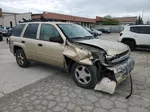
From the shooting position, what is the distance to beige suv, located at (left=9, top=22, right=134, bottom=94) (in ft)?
11.4

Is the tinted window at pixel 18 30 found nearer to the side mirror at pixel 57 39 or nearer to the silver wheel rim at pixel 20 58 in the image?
the silver wheel rim at pixel 20 58

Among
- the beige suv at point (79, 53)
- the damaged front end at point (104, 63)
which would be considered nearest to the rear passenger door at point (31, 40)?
the beige suv at point (79, 53)

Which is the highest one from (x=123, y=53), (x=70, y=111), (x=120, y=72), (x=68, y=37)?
(x=68, y=37)

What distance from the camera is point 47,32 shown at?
473 centimetres

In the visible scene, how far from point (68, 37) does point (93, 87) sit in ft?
5.08

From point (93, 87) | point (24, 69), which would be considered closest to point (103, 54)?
point (93, 87)

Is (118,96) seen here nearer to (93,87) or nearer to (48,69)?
(93,87)

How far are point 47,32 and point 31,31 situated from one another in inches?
35.1

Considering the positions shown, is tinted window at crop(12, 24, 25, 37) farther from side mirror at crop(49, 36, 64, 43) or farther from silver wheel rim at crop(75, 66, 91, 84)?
silver wheel rim at crop(75, 66, 91, 84)

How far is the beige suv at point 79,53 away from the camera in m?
3.46

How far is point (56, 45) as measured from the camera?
4.30 metres

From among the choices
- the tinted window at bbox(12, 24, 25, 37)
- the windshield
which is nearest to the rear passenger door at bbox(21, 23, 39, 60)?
the tinted window at bbox(12, 24, 25, 37)

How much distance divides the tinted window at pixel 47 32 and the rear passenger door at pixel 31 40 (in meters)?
0.31

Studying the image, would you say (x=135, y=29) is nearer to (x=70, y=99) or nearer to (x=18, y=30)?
(x=18, y=30)
